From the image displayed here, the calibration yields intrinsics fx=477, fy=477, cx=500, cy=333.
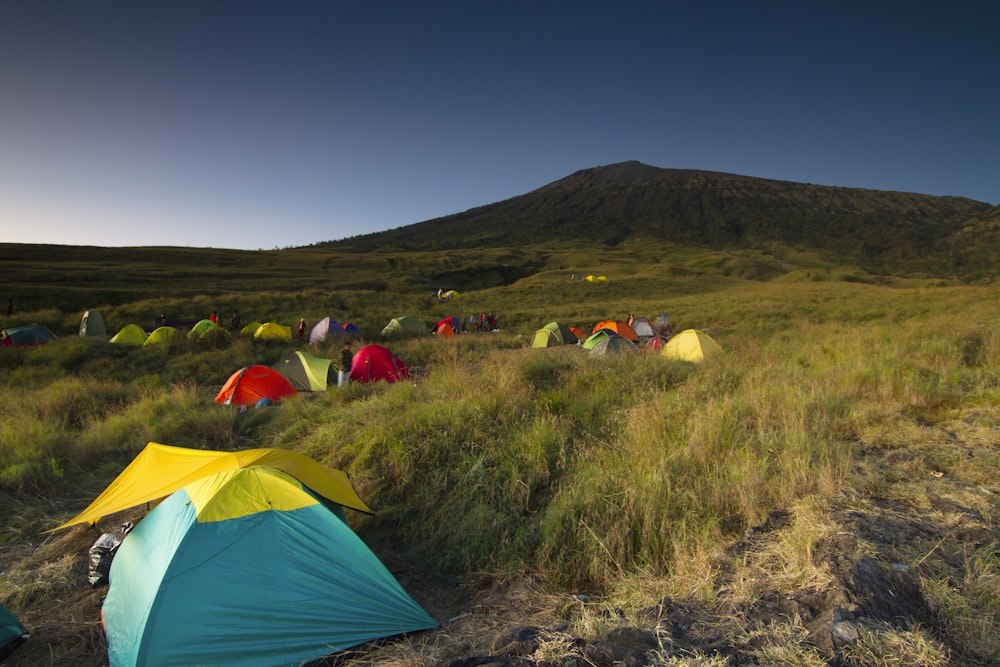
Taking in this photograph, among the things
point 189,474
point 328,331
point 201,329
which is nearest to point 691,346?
point 189,474

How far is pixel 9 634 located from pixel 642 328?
21.4 meters

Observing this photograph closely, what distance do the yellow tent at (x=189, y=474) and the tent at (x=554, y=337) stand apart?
14807 millimetres

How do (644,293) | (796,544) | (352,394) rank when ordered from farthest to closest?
(644,293), (352,394), (796,544)

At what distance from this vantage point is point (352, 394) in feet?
27.6

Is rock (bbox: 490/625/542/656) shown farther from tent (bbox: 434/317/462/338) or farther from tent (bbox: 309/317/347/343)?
tent (bbox: 434/317/462/338)

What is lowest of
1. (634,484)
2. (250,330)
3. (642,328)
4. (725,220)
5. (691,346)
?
(642,328)

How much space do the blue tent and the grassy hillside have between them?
14.3 inches

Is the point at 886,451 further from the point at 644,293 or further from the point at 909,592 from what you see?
the point at 644,293

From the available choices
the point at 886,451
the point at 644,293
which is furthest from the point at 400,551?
the point at 644,293

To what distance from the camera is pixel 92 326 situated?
20.6 meters

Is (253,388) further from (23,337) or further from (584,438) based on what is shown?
(23,337)

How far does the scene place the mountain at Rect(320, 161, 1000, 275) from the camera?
309 ft

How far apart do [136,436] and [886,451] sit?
29.7 feet

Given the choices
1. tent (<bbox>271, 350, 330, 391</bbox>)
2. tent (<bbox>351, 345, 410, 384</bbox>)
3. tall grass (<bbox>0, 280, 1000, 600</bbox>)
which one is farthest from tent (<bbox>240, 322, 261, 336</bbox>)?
tall grass (<bbox>0, 280, 1000, 600</bbox>)
